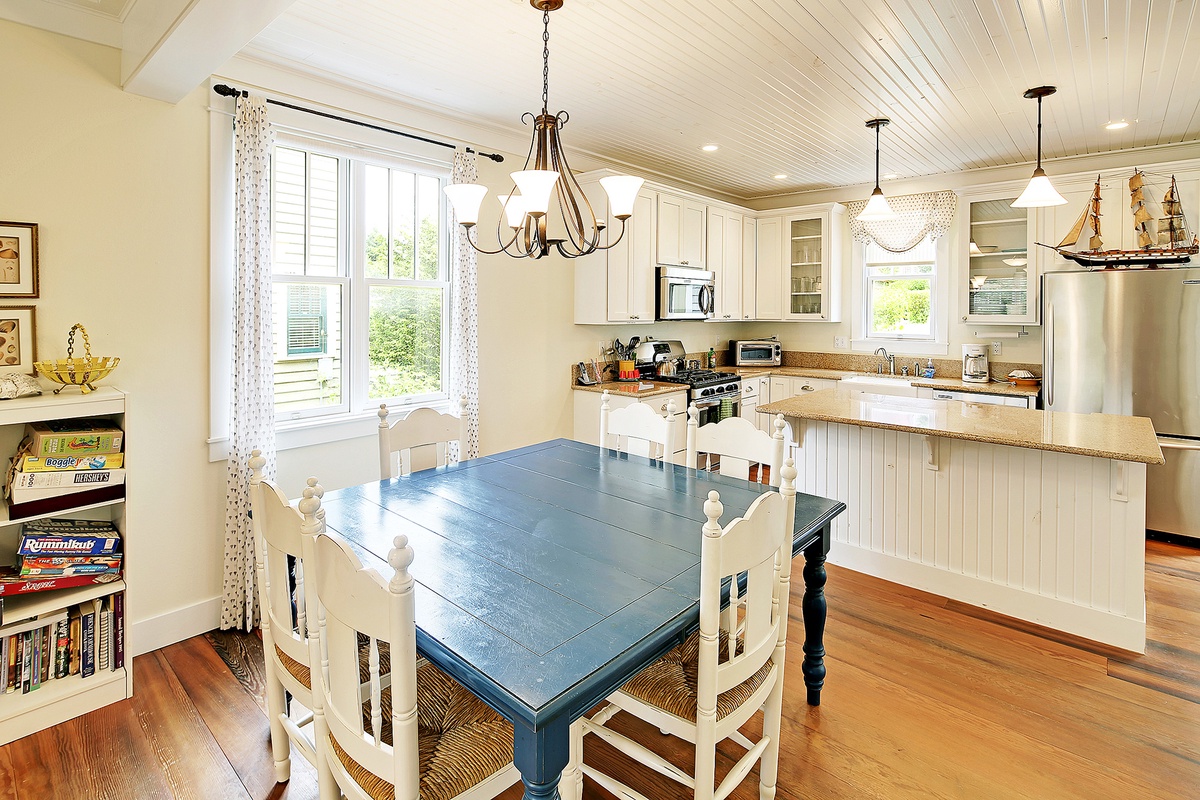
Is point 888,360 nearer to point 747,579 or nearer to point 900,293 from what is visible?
point 900,293

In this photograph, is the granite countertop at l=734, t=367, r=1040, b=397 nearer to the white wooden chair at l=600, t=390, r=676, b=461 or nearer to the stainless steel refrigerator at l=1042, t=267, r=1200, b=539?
the stainless steel refrigerator at l=1042, t=267, r=1200, b=539

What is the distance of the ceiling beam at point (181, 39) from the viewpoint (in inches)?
71.6

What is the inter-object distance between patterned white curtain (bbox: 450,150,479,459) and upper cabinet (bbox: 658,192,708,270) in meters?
1.70

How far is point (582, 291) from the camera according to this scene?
15.0ft

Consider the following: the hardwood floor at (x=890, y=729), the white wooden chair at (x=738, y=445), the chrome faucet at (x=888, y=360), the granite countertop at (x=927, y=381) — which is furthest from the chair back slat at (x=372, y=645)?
the chrome faucet at (x=888, y=360)

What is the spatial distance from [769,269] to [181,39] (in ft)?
16.7

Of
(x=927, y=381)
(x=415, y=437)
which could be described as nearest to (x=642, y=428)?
(x=415, y=437)

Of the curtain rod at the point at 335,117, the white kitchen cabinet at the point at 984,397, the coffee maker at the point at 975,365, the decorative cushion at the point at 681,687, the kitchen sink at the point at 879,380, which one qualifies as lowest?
the decorative cushion at the point at 681,687

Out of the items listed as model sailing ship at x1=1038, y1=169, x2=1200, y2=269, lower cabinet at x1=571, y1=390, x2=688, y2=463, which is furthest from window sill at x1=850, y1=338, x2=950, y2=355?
lower cabinet at x1=571, y1=390, x2=688, y2=463

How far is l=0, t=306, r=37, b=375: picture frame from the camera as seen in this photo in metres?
2.26

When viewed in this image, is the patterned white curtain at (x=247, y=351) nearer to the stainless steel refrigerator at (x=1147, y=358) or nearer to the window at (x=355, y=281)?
the window at (x=355, y=281)

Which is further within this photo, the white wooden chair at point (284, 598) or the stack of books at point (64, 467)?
the stack of books at point (64, 467)

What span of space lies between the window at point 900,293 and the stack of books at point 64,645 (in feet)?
19.3

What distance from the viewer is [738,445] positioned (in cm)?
253
